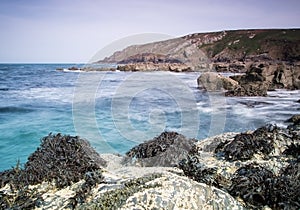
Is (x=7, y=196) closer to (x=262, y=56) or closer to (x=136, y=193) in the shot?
(x=136, y=193)

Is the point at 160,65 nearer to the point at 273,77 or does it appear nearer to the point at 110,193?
the point at 273,77

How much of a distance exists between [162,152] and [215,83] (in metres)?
19.2

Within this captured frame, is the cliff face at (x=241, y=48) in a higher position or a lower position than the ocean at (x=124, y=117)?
higher

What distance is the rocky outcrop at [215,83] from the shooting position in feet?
75.0

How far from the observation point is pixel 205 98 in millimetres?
19656

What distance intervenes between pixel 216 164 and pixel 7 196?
108 inches

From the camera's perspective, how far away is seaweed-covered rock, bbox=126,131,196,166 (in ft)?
16.4

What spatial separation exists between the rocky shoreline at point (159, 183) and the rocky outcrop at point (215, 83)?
62.8 ft

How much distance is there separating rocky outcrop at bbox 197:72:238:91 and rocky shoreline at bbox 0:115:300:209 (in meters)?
19.1

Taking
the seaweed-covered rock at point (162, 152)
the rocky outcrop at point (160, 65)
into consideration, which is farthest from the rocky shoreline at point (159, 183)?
the rocky outcrop at point (160, 65)

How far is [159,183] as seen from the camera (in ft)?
8.43

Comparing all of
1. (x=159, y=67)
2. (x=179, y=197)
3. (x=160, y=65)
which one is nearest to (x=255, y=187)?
(x=179, y=197)

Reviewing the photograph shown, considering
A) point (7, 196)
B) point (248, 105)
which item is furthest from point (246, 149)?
point (248, 105)

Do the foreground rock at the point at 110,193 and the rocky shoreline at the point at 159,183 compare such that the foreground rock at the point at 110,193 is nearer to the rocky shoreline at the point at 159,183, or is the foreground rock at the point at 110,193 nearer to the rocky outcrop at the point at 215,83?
the rocky shoreline at the point at 159,183
